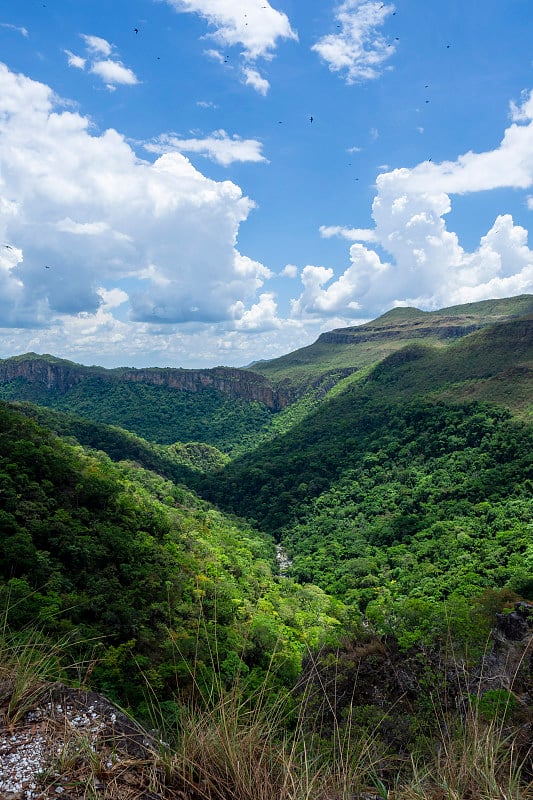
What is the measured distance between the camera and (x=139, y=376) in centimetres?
17550

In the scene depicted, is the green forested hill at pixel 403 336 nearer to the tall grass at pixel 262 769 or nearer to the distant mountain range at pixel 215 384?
the distant mountain range at pixel 215 384

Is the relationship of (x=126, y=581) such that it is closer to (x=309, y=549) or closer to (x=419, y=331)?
(x=309, y=549)

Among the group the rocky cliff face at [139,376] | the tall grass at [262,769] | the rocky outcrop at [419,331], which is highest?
the rocky outcrop at [419,331]

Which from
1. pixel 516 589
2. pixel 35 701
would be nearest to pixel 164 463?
pixel 516 589

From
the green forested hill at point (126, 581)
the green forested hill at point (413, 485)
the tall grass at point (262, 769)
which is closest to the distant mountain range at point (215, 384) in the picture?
the green forested hill at point (413, 485)

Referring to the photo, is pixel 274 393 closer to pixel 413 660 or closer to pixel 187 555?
pixel 187 555

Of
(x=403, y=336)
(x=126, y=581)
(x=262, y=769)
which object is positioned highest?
(x=403, y=336)

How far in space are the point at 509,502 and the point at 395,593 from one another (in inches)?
681

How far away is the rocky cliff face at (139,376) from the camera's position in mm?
172875

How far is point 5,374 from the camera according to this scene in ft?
582

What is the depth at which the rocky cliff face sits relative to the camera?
173 meters

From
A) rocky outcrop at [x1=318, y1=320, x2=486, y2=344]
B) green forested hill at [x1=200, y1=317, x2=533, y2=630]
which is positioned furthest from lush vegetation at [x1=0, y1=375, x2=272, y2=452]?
rocky outcrop at [x1=318, y1=320, x2=486, y2=344]

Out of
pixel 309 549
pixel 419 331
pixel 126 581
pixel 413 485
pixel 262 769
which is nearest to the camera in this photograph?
pixel 262 769

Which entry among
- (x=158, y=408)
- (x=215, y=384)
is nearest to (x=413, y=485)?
(x=158, y=408)
